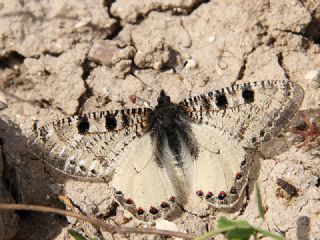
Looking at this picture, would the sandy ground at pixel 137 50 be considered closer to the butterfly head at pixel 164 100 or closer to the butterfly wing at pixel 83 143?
the butterfly head at pixel 164 100

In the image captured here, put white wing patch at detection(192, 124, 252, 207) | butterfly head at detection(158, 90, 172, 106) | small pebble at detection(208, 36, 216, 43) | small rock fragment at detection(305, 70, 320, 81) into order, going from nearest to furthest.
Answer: white wing patch at detection(192, 124, 252, 207)
butterfly head at detection(158, 90, 172, 106)
small rock fragment at detection(305, 70, 320, 81)
small pebble at detection(208, 36, 216, 43)

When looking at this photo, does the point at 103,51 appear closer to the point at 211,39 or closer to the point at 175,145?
the point at 211,39

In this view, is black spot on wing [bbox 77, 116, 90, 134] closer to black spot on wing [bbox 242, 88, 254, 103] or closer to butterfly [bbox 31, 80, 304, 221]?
butterfly [bbox 31, 80, 304, 221]

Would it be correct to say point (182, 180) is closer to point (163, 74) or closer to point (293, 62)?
point (163, 74)

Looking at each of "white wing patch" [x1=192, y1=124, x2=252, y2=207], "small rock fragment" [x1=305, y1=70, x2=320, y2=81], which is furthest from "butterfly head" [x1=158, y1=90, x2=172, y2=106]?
"small rock fragment" [x1=305, y1=70, x2=320, y2=81]

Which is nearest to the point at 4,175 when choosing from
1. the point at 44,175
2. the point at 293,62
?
the point at 44,175

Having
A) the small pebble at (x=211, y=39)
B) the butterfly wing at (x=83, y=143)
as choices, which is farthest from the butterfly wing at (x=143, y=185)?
the small pebble at (x=211, y=39)

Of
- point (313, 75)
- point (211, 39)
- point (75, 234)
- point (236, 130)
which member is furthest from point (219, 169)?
point (211, 39)

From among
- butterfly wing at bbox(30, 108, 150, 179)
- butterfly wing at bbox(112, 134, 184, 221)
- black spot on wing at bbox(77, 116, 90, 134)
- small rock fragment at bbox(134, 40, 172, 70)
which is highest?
small rock fragment at bbox(134, 40, 172, 70)
